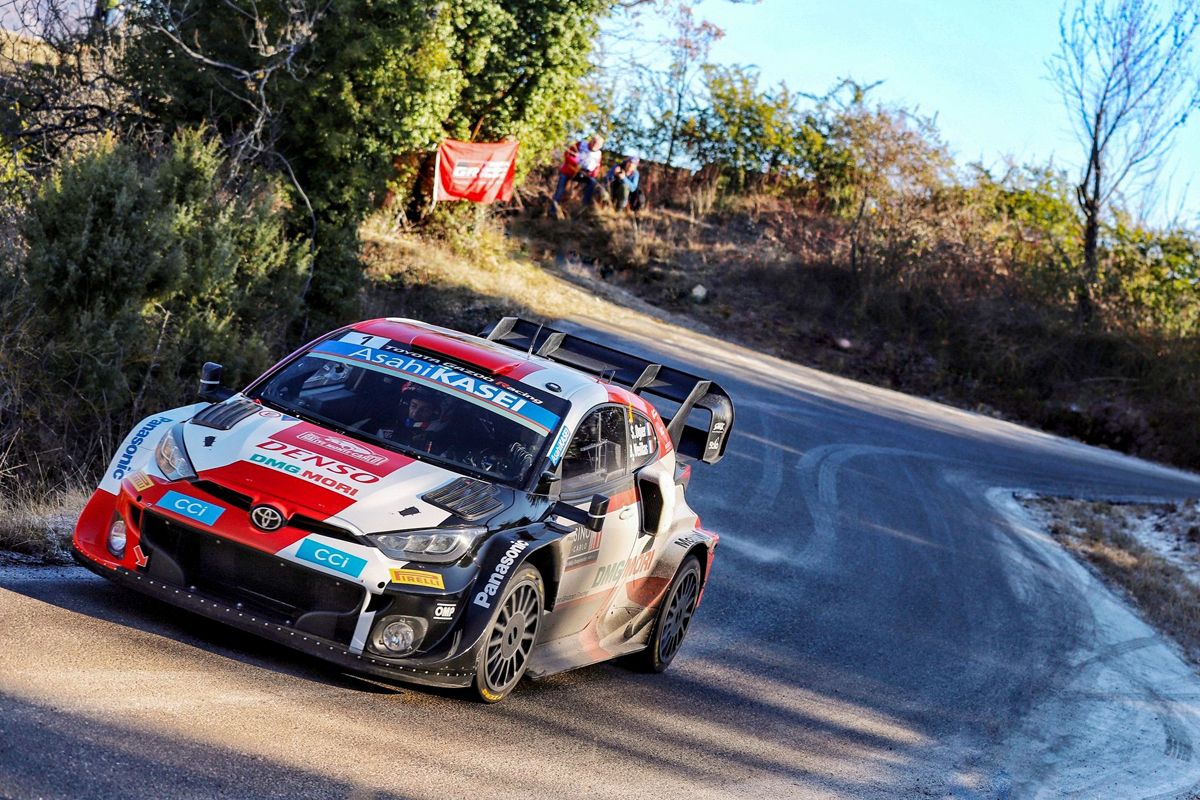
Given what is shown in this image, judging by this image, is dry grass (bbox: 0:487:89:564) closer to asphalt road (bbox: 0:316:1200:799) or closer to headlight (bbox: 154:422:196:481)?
asphalt road (bbox: 0:316:1200:799)

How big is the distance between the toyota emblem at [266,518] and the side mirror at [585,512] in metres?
1.52

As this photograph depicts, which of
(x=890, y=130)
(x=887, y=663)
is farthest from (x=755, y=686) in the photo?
(x=890, y=130)

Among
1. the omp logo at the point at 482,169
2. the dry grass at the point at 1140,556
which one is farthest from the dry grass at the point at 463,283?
the dry grass at the point at 1140,556

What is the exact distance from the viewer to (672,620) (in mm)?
8930

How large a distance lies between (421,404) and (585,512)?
3.73 feet

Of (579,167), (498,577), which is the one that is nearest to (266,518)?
(498,577)

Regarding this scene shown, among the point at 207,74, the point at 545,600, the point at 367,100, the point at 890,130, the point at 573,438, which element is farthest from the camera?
the point at 890,130

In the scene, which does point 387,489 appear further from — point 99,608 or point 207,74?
point 207,74

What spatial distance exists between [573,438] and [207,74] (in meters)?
16.3

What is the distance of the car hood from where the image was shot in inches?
252

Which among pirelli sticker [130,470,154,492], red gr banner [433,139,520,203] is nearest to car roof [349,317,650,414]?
pirelli sticker [130,470,154,492]

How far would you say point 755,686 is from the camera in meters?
9.11

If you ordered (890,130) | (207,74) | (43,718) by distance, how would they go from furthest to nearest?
(890,130) → (207,74) → (43,718)

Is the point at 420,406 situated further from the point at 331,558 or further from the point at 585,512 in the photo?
the point at 331,558
